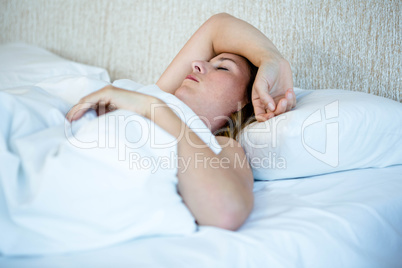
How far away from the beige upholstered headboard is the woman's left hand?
14.5 inches

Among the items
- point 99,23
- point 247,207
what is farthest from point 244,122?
point 99,23

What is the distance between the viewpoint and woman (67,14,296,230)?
79cm

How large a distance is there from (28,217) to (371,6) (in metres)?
1.39

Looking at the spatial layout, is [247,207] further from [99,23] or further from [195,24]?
[99,23]

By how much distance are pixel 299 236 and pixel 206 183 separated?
0.71 ft

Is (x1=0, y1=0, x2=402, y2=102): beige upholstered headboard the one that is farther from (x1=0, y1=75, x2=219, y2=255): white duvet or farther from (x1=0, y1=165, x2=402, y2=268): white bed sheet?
(x1=0, y1=75, x2=219, y2=255): white duvet

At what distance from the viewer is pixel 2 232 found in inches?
24.9

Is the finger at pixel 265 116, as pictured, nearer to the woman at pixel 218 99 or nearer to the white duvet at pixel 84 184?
the woman at pixel 218 99

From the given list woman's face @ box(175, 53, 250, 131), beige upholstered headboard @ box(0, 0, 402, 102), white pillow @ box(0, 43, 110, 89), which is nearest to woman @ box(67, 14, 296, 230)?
woman's face @ box(175, 53, 250, 131)

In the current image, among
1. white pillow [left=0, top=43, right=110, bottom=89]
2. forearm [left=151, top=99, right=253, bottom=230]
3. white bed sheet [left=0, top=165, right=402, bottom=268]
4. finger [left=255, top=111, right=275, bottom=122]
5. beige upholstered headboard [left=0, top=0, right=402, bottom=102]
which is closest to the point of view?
white bed sheet [left=0, top=165, right=402, bottom=268]

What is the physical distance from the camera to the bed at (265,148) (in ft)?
2.16

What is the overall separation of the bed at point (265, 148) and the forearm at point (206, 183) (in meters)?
0.04

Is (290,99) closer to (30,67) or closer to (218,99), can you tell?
(218,99)

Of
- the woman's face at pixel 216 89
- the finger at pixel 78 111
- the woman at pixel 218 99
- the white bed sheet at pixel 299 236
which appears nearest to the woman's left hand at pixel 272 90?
the woman at pixel 218 99
